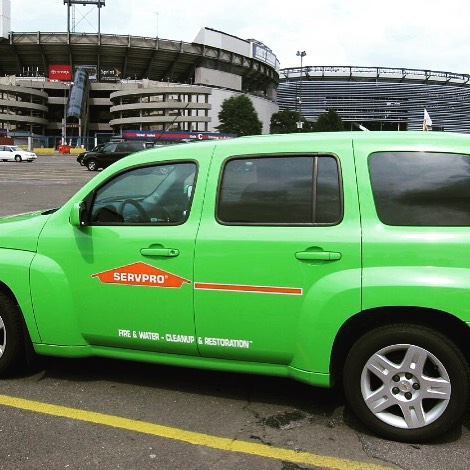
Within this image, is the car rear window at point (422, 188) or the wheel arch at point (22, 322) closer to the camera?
the car rear window at point (422, 188)

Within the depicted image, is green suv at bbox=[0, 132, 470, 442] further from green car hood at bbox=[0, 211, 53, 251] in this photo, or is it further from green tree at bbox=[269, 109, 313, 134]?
green tree at bbox=[269, 109, 313, 134]

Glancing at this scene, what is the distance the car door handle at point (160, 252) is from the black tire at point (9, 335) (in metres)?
1.10

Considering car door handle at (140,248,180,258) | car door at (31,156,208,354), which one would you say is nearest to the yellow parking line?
car door at (31,156,208,354)

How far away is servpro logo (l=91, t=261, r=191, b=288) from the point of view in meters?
3.21

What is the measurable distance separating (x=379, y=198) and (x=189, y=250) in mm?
1159

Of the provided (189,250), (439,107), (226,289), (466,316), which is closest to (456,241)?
(466,316)

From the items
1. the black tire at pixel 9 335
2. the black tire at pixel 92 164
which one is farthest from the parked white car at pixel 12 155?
the black tire at pixel 9 335

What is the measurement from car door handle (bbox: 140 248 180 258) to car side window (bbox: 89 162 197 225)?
0.62 feet

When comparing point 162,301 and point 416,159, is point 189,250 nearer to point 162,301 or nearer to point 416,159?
point 162,301

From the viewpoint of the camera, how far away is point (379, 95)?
15538 centimetres

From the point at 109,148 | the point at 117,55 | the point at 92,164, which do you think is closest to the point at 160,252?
the point at 109,148

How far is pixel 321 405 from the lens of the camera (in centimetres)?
335

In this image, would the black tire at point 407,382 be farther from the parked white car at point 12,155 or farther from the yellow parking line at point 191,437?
the parked white car at point 12,155

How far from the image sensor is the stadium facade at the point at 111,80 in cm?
9806
